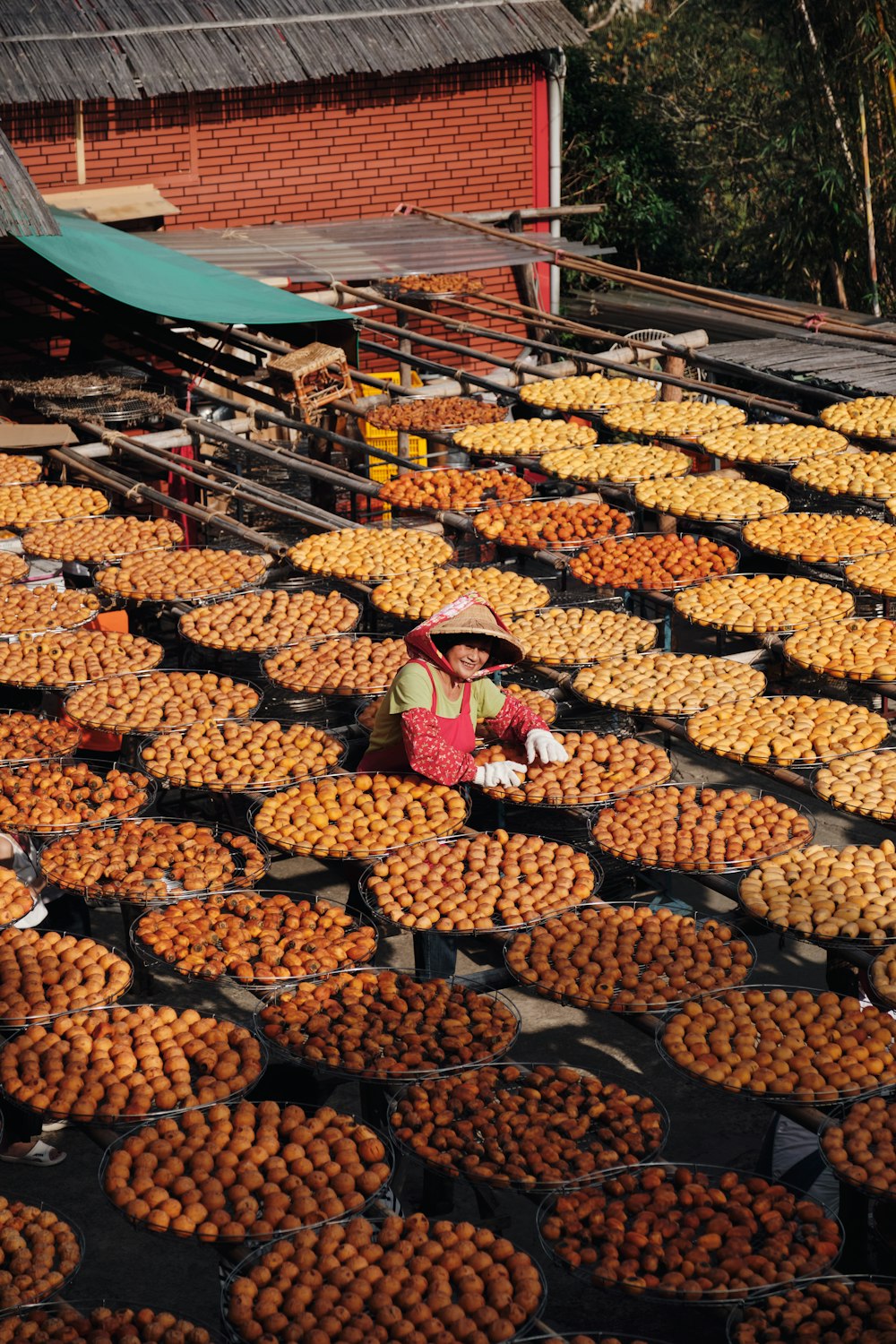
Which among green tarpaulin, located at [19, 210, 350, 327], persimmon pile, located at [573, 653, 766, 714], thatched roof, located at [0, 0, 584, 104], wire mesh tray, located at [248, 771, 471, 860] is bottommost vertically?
wire mesh tray, located at [248, 771, 471, 860]

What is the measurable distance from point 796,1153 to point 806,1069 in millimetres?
570

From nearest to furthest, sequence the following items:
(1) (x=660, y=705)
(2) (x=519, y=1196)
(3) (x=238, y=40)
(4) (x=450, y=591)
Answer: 1. (2) (x=519, y=1196)
2. (1) (x=660, y=705)
3. (4) (x=450, y=591)
4. (3) (x=238, y=40)

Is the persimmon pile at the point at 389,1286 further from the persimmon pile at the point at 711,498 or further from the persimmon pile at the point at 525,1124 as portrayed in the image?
the persimmon pile at the point at 711,498

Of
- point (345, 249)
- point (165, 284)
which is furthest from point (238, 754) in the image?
point (345, 249)

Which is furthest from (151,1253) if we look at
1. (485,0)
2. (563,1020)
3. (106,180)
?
(485,0)

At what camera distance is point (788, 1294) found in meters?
4.29

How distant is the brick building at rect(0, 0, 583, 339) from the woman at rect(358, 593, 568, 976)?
28.4 feet

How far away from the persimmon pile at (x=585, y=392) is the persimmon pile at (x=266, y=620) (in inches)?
147

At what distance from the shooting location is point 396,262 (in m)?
13.6

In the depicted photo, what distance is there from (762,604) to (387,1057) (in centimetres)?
419

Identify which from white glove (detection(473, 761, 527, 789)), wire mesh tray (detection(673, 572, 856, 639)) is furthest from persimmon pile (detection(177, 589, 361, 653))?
white glove (detection(473, 761, 527, 789))

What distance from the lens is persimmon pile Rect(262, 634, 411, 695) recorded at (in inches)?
307

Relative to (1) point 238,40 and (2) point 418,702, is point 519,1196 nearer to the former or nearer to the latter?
(2) point 418,702

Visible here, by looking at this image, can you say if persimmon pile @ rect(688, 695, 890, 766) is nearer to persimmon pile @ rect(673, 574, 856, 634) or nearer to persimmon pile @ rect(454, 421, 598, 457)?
persimmon pile @ rect(673, 574, 856, 634)
